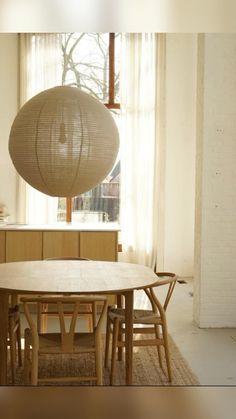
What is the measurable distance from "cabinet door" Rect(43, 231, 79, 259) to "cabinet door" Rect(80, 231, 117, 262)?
8 centimetres

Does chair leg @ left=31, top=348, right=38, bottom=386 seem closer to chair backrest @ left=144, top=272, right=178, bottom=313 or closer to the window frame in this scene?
chair backrest @ left=144, top=272, right=178, bottom=313

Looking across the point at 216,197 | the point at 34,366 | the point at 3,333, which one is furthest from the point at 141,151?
the point at 34,366

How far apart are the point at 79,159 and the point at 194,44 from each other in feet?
19.2

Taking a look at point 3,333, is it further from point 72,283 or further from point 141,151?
point 141,151

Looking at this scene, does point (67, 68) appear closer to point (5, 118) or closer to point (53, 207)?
point (5, 118)

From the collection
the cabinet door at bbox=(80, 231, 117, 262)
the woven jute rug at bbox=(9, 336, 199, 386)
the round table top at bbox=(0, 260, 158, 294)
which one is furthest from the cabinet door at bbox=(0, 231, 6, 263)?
the woven jute rug at bbox=(9, 336, 199, 386)

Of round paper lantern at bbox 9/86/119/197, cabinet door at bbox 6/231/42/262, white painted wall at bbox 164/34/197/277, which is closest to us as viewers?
round paper lantern at bbox 9/86/119/197

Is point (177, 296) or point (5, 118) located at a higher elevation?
point (5, 118)

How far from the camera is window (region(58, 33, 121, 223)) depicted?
8.30 meters

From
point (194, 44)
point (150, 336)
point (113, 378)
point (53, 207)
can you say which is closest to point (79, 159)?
point (113, 378)

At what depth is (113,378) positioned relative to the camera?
3.64 meters

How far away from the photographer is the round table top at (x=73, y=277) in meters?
3.25

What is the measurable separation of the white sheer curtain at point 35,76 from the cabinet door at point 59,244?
2147mm

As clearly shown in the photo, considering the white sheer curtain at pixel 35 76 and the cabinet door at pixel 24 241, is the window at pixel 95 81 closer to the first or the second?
the white sheer curtain at pixel 35 76
